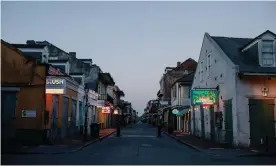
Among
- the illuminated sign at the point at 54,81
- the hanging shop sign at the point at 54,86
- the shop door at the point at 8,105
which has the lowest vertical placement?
the shop door at the point at 8,105

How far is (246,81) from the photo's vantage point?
20859 mm

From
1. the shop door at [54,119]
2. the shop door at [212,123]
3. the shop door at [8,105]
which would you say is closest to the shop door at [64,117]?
the shop door at [54,119]

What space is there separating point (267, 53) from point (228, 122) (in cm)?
509

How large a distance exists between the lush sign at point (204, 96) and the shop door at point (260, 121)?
3.56 meters

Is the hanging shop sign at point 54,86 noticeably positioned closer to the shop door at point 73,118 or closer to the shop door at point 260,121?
the shop door at point 73,118

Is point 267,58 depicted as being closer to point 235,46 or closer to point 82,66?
point 235,46

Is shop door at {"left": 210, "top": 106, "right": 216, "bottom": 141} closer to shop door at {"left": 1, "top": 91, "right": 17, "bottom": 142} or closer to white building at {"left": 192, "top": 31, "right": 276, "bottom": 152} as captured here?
white building at {"left": 192, "top": 31, "right": 276, "bottom": 152}

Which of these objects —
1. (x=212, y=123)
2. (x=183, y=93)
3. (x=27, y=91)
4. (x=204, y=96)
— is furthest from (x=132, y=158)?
(x=183, y=93)

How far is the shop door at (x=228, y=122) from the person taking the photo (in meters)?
21.6

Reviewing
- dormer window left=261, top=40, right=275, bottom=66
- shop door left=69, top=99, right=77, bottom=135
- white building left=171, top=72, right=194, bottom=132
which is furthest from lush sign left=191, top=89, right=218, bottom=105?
white building left=171, top=72, right=194, bottom=132

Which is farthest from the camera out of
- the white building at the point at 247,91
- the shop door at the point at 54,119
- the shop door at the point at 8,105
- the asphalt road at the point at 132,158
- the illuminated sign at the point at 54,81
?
the shop door at the point at 54,119

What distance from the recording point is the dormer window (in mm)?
21703

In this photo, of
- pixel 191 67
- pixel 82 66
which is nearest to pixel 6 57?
pixel 82 66

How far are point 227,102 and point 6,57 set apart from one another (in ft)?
46.9
